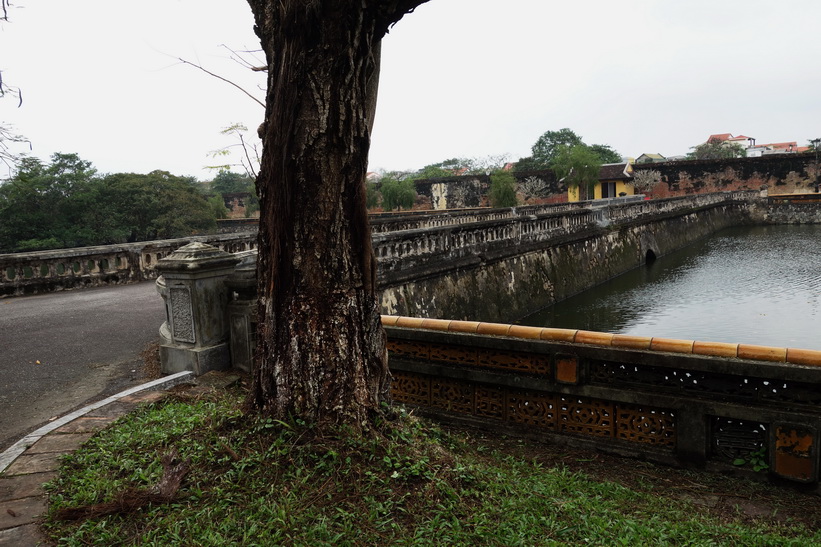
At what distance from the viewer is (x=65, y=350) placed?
6.31m

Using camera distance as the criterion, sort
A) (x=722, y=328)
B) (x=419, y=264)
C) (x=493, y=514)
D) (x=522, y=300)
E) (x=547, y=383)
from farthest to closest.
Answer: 1. (x=522, y=300)
2. (x=722, y=328)
3. (x=419, y=264)
4. (x=547, y=383)
5. (x=493, y=514)

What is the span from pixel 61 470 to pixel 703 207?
3010cm

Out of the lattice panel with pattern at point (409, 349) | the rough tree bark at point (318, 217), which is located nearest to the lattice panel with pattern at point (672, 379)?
the lattice panel with pattern at point (409, 349)

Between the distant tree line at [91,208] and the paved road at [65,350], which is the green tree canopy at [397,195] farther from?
the paved road at [65,350]

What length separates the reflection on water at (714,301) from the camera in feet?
36.0

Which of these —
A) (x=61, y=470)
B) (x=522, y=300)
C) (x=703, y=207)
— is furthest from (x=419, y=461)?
(x=703, y=207)

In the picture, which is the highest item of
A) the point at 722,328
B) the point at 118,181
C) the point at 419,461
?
the point at 118,181

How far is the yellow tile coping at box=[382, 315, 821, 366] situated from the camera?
10.5 ft

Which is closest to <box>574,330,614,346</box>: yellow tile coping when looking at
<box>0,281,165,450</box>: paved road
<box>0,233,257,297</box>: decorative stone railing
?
<box>0,281,165,450</box>: paved road

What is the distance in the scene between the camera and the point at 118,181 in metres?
24.1

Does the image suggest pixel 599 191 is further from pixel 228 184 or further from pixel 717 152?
pixel 228 184

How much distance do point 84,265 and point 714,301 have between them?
13.5 meters

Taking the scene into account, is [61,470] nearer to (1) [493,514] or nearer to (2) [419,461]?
(2) [419,461]

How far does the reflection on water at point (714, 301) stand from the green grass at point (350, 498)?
8.37 metres
